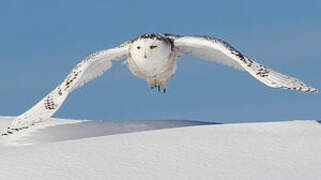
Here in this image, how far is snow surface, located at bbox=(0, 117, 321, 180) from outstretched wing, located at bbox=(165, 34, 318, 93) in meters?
0.92

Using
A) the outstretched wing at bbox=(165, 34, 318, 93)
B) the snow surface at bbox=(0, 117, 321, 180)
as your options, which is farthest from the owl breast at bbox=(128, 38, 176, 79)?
the snow surface at bbox=(0, 117, 321, 180)

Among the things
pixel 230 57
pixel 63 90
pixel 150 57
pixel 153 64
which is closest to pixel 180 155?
pixel 63 90

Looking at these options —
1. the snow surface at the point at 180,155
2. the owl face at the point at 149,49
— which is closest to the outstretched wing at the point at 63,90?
the snow surface at the point at 180,155

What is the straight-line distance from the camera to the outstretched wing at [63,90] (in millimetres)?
16891

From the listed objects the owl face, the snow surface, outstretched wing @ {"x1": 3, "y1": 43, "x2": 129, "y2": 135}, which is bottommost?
the snow surface

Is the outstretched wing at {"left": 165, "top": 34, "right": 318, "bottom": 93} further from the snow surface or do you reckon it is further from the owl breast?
the snow surface

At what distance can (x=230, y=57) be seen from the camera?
18.4 metres

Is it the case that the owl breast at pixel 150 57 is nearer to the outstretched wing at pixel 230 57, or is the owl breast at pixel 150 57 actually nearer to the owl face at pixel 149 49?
the owl face at pixel 149 49

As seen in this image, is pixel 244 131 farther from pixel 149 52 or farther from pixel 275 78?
pixel 149 52

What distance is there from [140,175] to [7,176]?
2.31 m

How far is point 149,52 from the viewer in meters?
18.0

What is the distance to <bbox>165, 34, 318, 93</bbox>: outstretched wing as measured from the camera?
1722cm

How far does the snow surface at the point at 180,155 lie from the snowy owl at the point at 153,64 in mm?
812

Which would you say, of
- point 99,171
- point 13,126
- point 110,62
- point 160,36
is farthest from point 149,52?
point 99,171
